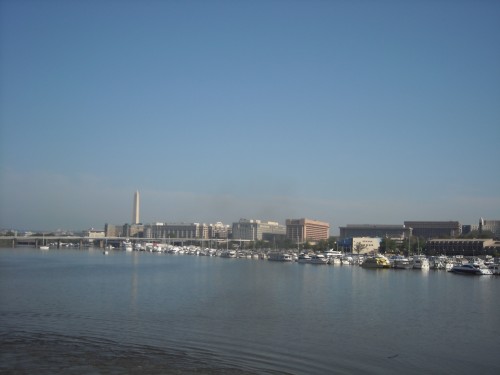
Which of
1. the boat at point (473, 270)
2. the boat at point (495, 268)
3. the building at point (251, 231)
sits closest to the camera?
the boat at point (473, 270)

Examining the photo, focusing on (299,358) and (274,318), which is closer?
(299,358)

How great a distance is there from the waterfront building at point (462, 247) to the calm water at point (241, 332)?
6683cm

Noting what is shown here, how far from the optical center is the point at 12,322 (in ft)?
60.0

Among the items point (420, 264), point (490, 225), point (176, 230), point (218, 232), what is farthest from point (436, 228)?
point (420, 264)

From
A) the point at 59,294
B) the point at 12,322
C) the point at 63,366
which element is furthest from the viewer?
the point at 59,294

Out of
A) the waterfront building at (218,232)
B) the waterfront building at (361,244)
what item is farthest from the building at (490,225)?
the waterfront building at (218,232)

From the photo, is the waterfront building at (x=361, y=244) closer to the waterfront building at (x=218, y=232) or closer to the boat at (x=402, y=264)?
the boat at (x=402, y=264)

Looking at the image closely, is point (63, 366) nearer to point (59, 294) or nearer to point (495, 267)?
point (59, 294)

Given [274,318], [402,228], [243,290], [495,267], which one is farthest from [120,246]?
[274,318]

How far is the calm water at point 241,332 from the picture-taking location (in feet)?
44.0

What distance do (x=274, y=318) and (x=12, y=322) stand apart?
8927 mm

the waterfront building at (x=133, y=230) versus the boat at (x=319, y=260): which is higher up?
the waterfront building at (x=133, y=230)

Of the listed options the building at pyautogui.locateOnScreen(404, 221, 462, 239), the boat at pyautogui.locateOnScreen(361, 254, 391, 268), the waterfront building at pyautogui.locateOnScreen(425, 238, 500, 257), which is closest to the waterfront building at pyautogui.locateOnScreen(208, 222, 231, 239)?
the building at pyautogui.locateOnScreen(404, 221, 462, 239)

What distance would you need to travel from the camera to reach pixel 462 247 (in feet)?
315
